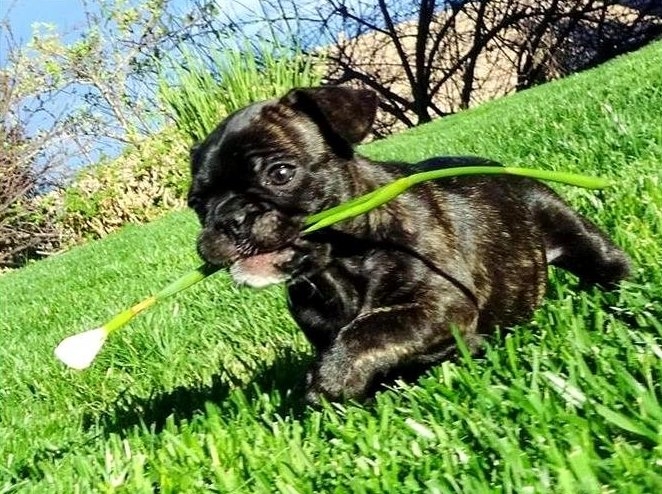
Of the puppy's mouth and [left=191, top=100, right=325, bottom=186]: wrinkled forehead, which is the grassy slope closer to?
the puppy's mouth

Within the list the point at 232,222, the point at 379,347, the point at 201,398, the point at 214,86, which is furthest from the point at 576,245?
the point at 214,86

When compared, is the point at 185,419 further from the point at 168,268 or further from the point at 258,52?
the point at 258,52

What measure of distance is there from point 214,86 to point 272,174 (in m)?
12.7

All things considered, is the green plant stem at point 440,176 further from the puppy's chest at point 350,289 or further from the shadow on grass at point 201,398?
the shadow on grass at point 201,398

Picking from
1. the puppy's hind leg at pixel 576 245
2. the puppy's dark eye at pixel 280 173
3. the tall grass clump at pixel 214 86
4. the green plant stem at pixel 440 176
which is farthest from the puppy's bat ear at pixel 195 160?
the tall grass clump at pixel 214 86

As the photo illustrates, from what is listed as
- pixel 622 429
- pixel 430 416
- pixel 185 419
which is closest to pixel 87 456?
pixel 185 419

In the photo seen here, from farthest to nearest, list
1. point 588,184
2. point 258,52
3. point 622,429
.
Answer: point 258,52 → point 588,184 → point 622,429

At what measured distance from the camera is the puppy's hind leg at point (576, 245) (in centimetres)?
364

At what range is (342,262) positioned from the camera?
333 cm

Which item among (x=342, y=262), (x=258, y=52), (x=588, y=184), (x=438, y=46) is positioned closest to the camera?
(x=588, y=184)

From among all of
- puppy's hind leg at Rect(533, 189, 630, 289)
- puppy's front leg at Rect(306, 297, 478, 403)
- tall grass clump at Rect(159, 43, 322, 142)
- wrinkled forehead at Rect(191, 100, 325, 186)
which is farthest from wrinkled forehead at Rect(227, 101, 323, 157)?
tall grass clump at Rect(159, 43, 322, 142)

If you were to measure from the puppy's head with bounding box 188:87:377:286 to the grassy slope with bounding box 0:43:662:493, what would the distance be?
550mm

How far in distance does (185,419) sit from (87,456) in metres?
0.36

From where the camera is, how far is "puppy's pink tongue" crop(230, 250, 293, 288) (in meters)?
3.19
